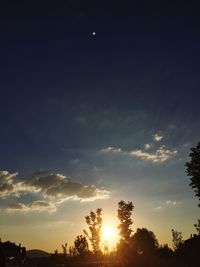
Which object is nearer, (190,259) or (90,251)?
(190,259)

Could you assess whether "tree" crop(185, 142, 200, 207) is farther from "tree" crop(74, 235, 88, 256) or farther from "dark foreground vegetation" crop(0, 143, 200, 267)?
"tree" crop(74, 235, 88, 256)

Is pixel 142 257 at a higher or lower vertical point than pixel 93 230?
lower

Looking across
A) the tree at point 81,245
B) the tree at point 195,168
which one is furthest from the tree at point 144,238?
the tree at point 195,168

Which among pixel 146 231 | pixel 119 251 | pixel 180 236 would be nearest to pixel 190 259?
pixel 119 251

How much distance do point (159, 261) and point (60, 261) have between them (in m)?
25.7

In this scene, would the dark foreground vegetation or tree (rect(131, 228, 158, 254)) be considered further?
tree (rect(131, 228, 158, 254))

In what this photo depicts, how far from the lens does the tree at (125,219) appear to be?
3103 inches

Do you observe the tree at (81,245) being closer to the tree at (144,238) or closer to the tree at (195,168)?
the tree at (144,238)

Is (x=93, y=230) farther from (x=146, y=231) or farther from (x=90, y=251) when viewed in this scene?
(x=146, y=231)

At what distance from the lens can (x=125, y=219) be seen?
79.4 metres

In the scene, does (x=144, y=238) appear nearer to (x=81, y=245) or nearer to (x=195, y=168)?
(x=81, y=245)

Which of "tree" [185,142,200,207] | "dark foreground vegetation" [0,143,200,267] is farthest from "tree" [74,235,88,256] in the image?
"tree" [185,142,200,207]

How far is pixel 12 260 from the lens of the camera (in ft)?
163

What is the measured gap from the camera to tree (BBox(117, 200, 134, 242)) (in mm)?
78812
